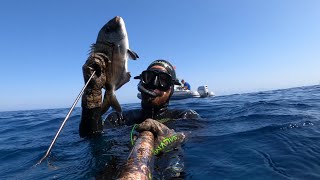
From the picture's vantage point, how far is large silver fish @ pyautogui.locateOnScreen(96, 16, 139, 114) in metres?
4.18

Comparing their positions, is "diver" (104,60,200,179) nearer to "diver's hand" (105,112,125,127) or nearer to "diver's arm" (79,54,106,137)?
"diver's hand" (105,112,125,127)

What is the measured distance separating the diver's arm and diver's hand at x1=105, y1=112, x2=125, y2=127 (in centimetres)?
104

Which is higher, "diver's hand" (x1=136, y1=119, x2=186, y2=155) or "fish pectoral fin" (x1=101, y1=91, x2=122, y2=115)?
"fish pectoral fin" (x1=101, y1=91, x2=122, y2=115)

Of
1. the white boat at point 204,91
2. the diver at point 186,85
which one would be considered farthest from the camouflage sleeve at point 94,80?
the white boat at point 204,91

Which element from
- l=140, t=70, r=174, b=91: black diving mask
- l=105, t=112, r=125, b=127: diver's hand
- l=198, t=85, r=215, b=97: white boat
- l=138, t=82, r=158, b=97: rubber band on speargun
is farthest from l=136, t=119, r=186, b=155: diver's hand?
l=198, t=85, r=215, b=97: white boat

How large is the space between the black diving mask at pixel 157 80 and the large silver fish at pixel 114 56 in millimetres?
622

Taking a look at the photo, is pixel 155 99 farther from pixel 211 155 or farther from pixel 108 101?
pixel 211 155

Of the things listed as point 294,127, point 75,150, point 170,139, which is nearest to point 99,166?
point 170,139

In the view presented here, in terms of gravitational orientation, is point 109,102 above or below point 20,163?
above

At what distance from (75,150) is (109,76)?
1.28 m

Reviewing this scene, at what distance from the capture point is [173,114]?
17.6ft

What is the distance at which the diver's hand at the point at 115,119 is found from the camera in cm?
530

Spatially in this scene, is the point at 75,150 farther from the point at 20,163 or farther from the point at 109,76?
the point at 109,76

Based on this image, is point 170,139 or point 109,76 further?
point 109,76
